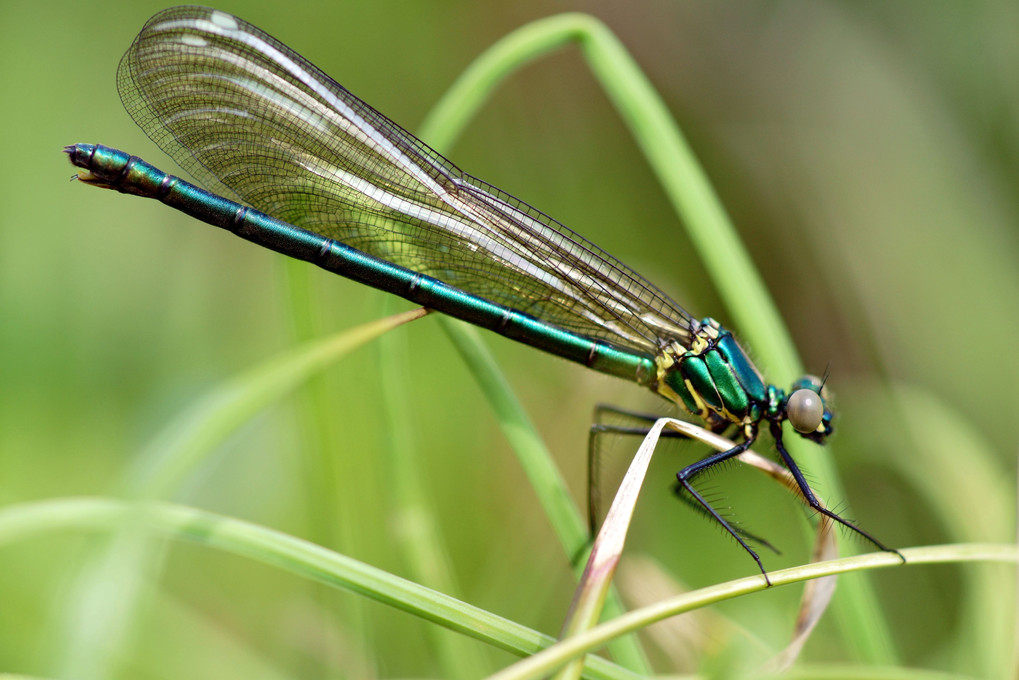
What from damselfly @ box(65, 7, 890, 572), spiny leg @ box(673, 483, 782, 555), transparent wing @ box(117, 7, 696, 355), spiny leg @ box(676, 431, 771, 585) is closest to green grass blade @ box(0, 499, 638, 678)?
spiny leg @ box(676, 431, 771, 585)

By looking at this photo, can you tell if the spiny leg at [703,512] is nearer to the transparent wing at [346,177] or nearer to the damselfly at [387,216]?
the damselfly at [387,216]

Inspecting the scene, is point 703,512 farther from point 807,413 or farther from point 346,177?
point 346,177

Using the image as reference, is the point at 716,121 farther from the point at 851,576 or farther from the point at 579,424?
the point at 851,576

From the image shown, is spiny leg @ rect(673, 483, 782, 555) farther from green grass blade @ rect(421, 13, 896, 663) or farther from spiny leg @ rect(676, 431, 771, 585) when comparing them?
green grass blade @ rect(421, 13, 896, 663)

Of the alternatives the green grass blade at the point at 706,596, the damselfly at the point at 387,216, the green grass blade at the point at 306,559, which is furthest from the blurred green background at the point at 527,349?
the green grass blade at the point at 706,596

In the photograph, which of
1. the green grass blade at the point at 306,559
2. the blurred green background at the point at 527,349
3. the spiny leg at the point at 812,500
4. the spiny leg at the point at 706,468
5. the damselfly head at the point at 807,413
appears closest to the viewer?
the green grass blade at the point at 306,559

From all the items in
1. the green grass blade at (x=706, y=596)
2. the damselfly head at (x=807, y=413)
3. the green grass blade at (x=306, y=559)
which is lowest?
the green grass blade at (x=306, y=559)
